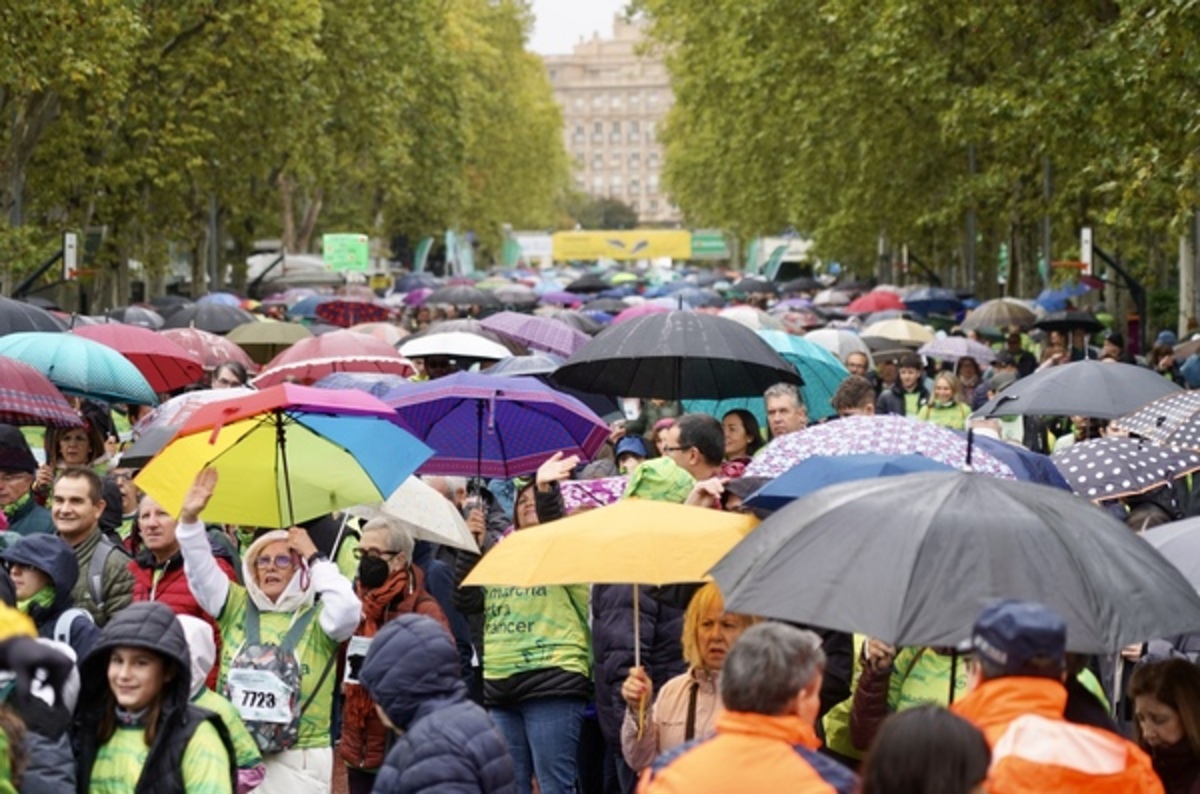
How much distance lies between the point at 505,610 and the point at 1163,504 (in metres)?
2.86

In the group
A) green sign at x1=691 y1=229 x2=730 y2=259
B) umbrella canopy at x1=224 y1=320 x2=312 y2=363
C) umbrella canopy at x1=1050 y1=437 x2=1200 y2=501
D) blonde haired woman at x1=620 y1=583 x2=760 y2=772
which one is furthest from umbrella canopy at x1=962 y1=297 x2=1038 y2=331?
green sign at x1=691 y1=229 x2=730 y2=259

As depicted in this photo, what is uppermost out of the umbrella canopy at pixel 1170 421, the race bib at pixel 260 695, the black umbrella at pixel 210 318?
the umbrella canopy at pixel 1170 421

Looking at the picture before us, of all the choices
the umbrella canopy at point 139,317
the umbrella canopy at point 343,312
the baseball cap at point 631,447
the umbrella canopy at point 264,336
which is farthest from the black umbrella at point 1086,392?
the umbrella canopy at point 343,312

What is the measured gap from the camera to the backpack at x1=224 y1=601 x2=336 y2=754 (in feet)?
25.3

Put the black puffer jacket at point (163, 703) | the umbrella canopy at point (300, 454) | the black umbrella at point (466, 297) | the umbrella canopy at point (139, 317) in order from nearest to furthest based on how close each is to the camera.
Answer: the black puffer jacket at point (163, 703) → the umbrella canopy at point (300, 454) → the umbrella canopy at point (139, 317) → the black umbrella at point (466, 297)

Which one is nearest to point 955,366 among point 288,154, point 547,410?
point 547,410

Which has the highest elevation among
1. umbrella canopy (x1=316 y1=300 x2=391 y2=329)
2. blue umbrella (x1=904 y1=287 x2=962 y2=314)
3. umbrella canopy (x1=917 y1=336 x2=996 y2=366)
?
umbrella canopy (x1=917 y1=336 x2=996 y2=366)

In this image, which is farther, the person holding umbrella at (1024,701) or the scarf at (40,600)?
the scarf at (40,600)

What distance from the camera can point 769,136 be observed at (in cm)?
4338

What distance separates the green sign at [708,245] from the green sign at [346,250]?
7706 cm

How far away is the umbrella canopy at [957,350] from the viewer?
22.7 meters

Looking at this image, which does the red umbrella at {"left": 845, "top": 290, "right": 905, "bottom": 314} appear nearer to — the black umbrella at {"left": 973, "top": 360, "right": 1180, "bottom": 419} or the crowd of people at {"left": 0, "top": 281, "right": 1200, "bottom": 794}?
the black umbrella at {"left": 973, "top": 360, "right": 1180, "bottom": 419}

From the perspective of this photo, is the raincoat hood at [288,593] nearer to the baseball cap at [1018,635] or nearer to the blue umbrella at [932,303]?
the baseball cap at [1018,635]

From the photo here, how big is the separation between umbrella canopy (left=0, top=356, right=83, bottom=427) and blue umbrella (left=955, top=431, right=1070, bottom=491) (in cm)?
459
